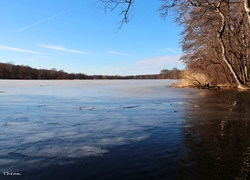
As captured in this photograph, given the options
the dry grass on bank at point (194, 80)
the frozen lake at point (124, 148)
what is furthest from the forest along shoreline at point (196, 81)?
the frozen lake at point (124, 148)

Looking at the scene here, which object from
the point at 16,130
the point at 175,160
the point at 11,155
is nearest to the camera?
the point at 175,160

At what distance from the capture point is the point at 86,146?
4922mm

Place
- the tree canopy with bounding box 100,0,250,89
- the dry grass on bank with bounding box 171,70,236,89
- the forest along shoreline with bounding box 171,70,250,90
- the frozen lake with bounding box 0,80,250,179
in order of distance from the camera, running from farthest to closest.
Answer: the dry grass on bank with bounding box 171,70,236,89 → the forest along shoreline with bounding box 171,70,250,90 → the tree canopy with bounding box 100,0,250,89 → the frozen lake with bounding box 0,80,250,179

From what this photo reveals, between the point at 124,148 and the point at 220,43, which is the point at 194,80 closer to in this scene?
the point at 220,43

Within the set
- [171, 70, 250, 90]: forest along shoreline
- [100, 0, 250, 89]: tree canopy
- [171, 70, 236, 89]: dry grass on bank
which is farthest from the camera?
[171, 70, 236, 89]: dry grass on bank

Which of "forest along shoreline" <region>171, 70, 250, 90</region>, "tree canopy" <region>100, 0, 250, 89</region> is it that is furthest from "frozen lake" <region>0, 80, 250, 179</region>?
"forest along shoreline" <region>171, 70, 250, 90</region>

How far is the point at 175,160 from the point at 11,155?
2.81 metres

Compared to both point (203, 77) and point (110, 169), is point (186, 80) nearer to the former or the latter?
point (203, 77)

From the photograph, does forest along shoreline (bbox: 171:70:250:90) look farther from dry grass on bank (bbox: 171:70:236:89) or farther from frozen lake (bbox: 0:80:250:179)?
frozen lake (bbox: 0:80:250:179)

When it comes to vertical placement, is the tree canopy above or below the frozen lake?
above

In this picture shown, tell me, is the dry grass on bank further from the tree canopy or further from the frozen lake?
the frozen lake

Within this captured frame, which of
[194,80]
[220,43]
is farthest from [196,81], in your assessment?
[220,43]

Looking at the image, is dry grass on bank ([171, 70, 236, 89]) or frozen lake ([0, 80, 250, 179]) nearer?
frozen lake ([0, 80, 250, 179])

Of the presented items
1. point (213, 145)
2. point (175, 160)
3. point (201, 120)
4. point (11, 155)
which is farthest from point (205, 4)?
point (11, 155)
